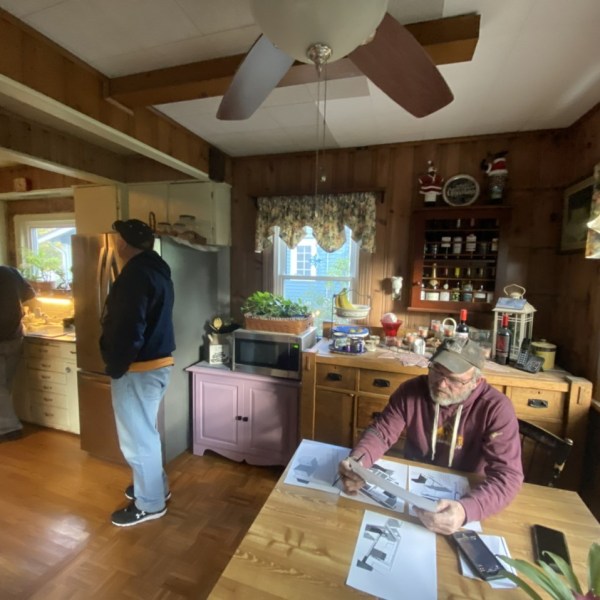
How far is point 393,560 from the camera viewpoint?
839 mm

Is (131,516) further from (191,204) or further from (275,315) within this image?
(191,204)

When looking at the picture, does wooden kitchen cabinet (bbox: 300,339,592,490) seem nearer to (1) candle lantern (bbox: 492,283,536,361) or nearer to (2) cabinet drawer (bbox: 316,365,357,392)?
(2) cabinet drawer (bbox: 316,365,357,392)

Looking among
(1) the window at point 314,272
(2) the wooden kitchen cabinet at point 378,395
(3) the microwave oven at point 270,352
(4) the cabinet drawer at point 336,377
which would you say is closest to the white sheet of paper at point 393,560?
(2) the wooden kitchen cabinet at point 378,395

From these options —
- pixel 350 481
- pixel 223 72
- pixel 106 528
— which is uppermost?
pixel 223 72

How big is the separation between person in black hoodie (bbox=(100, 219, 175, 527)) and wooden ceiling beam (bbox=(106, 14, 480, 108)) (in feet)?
2.27

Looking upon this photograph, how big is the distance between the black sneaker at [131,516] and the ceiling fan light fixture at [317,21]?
241 centimetres

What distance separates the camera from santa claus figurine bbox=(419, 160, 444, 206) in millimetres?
2408

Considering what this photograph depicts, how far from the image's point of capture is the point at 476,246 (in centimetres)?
240

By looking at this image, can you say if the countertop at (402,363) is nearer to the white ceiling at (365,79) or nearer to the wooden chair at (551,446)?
the wooden chair at (551,446)

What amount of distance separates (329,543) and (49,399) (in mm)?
3095

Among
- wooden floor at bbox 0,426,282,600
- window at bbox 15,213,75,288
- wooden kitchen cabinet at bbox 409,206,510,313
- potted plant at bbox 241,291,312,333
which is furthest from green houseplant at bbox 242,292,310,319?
window at bbox 15,213,75,288

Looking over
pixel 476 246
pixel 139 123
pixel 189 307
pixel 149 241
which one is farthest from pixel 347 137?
pixel 189 307

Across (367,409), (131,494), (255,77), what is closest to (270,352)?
(367,409)

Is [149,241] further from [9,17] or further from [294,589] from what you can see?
[294,589]
